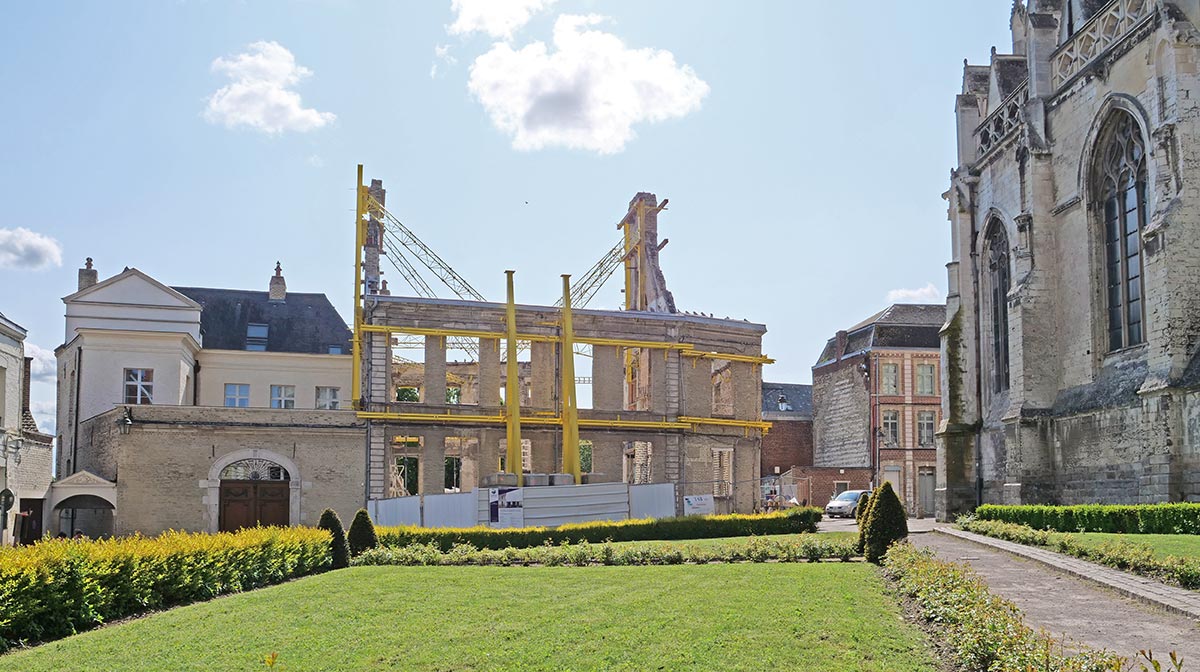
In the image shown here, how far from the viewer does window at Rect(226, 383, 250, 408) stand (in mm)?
46469

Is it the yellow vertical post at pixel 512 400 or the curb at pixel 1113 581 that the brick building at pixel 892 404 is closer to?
the yellow vertical post at pixel 512 400

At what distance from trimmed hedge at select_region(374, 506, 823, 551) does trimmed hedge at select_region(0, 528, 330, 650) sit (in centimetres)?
534

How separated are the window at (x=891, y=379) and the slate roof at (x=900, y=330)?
3.25ft

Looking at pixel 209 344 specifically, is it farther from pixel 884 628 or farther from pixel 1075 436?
pixel 884 628

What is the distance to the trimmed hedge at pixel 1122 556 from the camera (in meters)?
13.6

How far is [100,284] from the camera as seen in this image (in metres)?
43.6

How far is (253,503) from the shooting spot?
37.0 m

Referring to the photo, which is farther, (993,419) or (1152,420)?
(993,419)

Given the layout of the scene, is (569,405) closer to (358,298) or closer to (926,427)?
(358,298)

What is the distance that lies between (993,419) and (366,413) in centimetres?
2030

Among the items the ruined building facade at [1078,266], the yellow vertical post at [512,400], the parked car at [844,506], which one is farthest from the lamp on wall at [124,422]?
the ruined building facade at [1078,266]

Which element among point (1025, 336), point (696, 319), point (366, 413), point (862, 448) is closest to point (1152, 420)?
point (1025, 336)

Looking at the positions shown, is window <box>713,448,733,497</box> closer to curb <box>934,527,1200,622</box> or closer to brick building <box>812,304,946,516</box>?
brick building <box>812,304,946,516</box>

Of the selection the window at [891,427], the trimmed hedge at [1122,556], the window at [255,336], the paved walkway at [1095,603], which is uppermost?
the window at [255,336]
